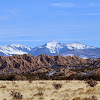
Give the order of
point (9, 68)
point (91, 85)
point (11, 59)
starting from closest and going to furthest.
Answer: point (91, 85)
point (9, 68)
point (11, 59)

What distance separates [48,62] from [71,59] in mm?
19959

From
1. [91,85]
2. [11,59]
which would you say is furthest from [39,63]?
[91,85]

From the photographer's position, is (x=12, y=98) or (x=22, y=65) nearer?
(x=12, y=98)

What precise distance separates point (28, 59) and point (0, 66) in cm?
2736

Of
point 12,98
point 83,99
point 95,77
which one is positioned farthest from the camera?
point 95,77

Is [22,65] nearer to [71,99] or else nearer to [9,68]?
[9,68]

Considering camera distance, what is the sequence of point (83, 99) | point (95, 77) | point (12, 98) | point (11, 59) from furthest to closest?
1. point (11, 59)
2. point (95, 77)
3. point (12, 98)
4. point (83, 99)

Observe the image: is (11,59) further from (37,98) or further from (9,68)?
(37,98)

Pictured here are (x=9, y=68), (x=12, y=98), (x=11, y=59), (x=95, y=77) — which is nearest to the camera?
(x=12, y=98)

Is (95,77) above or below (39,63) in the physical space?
below

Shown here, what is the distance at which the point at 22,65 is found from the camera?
18312cm

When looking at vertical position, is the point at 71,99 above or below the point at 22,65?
below

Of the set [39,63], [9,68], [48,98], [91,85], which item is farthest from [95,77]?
[39,63]

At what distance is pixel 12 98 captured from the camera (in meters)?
18.5
